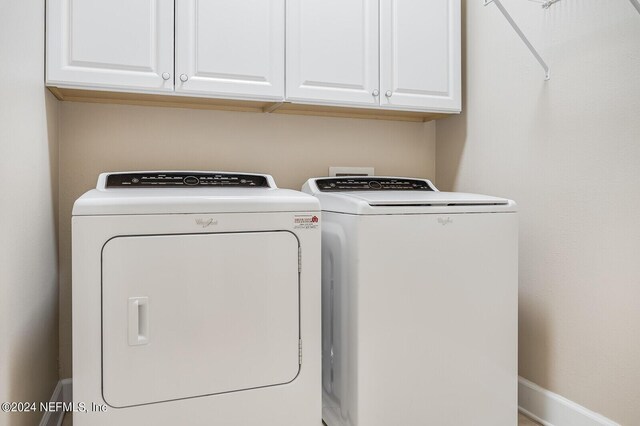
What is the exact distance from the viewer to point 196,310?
1452mm

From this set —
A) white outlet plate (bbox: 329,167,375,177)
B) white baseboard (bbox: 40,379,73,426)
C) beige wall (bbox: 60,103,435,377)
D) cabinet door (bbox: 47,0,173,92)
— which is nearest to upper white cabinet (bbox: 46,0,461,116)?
cabinet door (bbox: 47,0,173,92)

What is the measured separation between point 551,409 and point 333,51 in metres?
1.77

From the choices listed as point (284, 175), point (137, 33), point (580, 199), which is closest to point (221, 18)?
point (137, 33)

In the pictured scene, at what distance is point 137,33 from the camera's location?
177 centimetres

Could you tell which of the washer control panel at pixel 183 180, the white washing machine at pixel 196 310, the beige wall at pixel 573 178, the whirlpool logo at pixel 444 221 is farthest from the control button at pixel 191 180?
the beige wall at pixel 573 178

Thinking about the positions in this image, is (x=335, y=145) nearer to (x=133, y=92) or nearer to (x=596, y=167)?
(x=133, y=92)

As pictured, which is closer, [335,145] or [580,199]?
[580,199]

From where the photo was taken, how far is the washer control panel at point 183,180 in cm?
190

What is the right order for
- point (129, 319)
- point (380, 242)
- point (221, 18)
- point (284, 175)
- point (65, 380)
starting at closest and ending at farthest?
point (129, 319) → point (380, 242) → point (221, 18) → point (65, 380) → point (284, 175)

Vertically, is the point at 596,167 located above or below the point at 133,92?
below

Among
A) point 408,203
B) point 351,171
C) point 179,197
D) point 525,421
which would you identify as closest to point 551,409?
point 525,421

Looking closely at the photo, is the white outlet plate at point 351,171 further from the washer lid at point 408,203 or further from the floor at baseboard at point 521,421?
the floor at baseboard at point 521,421

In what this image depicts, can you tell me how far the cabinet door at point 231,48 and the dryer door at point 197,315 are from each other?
72 centimetres

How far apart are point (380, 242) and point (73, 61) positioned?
132cm
